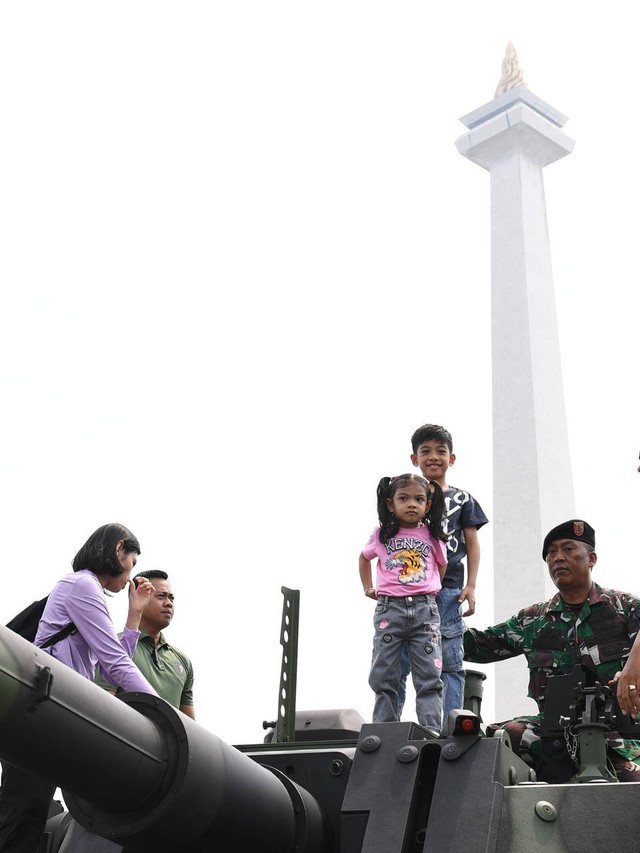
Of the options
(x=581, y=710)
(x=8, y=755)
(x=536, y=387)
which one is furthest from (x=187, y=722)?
(x=536, y=387)

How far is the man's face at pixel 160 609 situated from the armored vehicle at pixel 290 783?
1978 millimetres

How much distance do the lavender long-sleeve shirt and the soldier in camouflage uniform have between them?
1.56 metres

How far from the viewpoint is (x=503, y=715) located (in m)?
25.1

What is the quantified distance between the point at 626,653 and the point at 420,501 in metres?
1.80

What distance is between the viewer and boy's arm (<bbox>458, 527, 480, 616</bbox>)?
7.18 m

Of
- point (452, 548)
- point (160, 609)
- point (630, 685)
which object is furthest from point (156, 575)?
point (630, 685)

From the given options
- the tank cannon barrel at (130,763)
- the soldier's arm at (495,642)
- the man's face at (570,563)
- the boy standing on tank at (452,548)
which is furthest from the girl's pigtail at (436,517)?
the tank cannon barrel at (130,763)

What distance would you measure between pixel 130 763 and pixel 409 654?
348cm

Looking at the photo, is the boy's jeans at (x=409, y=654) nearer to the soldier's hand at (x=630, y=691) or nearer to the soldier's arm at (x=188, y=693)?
the soldier's arm at (x=188, y=693)

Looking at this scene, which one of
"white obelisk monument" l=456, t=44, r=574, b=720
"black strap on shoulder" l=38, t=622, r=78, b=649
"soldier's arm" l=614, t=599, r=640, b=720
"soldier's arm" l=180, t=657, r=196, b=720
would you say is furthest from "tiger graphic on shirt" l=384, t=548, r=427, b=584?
"white obelisk monument" l=456, t=44, r=574, b=720

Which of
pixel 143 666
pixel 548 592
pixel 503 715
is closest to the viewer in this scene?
pixel 143 666

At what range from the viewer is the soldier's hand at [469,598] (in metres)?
7.18

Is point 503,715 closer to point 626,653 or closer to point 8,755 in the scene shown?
point 626,653

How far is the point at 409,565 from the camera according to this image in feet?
22.5
